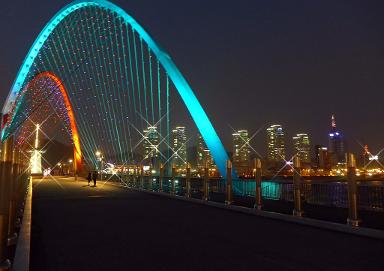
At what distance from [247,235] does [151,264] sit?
8.61 feet

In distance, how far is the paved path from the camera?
16.1ft

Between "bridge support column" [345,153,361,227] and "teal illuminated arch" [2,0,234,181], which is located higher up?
"teal illuminated arch" [2,0,234,181]

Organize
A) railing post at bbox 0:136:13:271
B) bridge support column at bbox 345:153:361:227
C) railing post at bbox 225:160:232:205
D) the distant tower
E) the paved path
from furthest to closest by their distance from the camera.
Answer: the distant tower < railing post at bbox 225:160:232:205 < bridge support column at bbox 345:153:361:227 < the paved path < railing post at bbox 0:136:13:271

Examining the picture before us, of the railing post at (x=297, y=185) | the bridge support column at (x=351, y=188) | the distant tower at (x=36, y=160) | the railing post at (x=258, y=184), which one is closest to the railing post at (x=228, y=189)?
the railing post at (x=258, y=184)

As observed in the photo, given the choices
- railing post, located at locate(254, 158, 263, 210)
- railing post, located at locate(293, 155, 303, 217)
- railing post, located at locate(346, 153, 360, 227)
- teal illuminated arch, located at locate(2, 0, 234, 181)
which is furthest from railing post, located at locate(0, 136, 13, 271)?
teal illuminated arch, located at locate(2, 0, 234, 181)

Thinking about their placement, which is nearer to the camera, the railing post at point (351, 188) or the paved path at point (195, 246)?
the paved path at point (195, 246)

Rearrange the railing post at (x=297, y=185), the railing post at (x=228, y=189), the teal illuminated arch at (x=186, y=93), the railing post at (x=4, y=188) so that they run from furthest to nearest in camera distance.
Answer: the teal illuminated arch at (x=186, y=93) → the railing post at (x=228, y=189) → the railing post at (x=297, y=185) → the railing post at (x=4, y=188)

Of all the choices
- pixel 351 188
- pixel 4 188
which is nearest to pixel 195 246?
pixel 4 188

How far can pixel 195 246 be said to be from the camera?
6.02 metres

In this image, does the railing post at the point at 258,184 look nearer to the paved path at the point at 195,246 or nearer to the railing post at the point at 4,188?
the paved path at the point at 195,246

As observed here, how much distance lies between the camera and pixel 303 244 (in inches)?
245

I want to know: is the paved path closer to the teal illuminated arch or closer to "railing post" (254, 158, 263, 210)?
"railing post" (254, 158, 263, 210)

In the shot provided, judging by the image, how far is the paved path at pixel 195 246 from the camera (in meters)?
4.89

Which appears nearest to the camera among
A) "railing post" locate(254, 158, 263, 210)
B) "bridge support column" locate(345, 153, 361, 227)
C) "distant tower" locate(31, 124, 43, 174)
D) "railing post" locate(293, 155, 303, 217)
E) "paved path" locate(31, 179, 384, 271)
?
"paved path" locate(31, 179, 384, 271)
